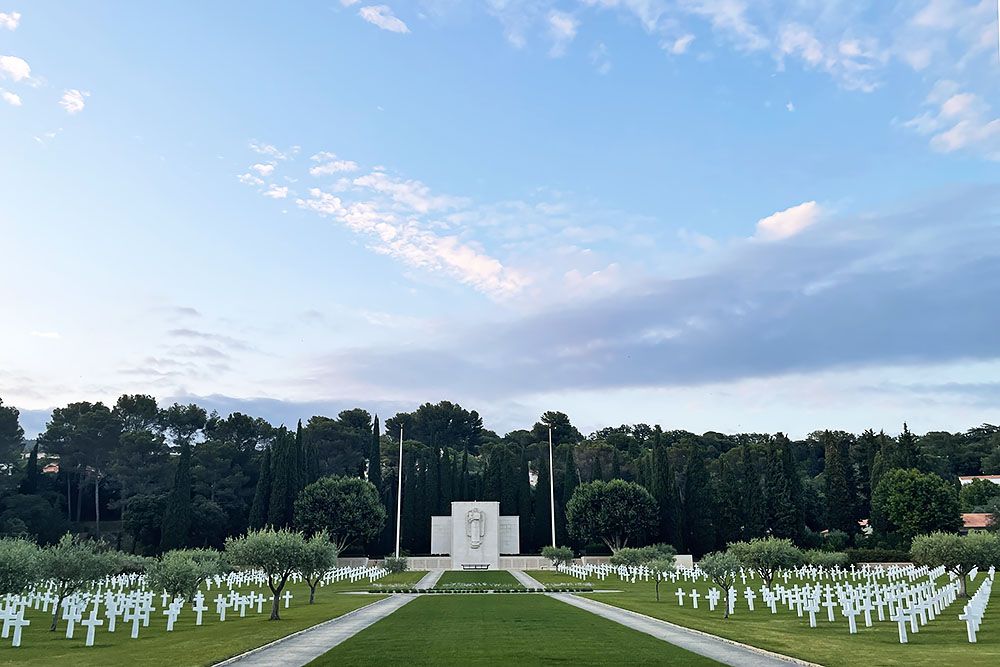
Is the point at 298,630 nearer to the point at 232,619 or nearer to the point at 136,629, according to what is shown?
the point at 136,629

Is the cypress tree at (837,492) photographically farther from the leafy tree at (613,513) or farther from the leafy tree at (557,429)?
the leafy tree at (557,429)

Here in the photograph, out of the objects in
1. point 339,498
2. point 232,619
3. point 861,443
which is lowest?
point 232,619

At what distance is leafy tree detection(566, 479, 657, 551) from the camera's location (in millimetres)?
77250

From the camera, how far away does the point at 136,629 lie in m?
24.4

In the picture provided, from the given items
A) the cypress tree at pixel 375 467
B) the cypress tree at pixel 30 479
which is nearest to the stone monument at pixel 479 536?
the cypress tree at pixel 375 467

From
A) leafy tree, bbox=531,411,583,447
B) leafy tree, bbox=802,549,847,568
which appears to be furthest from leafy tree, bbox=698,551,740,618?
leafy tree, bbox=531,411,583,447

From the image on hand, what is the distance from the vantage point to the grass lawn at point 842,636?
17328 millimetres

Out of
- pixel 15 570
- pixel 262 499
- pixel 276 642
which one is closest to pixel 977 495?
pixel 262 499

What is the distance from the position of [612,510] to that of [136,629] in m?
58.1

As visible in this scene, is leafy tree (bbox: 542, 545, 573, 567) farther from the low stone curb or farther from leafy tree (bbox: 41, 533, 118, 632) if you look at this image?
leafy tree (bbox: 41, 533, 118, 632)

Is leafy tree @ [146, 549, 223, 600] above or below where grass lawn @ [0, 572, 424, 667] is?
above

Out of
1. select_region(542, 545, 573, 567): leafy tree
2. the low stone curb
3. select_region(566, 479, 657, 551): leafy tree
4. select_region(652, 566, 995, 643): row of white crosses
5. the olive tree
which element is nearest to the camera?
the low stone curb

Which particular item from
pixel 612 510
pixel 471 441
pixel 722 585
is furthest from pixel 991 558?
pixel 471 441

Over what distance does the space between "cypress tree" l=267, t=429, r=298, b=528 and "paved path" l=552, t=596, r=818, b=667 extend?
56.6 metres
